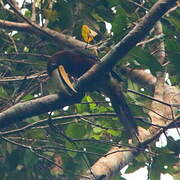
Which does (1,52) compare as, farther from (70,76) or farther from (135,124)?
(135,124)

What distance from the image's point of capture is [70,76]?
5.21m

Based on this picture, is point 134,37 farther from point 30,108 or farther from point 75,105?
point 75,105

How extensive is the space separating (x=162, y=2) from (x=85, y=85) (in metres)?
0.82

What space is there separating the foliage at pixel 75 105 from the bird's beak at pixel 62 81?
0.14m

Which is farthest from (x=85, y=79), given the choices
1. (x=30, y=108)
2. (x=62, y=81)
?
(x=62, y=81)

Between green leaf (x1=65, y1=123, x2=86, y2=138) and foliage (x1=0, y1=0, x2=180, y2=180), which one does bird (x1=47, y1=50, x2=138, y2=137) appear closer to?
foliage (x1=0, y1=0, x2=180, y2=180)

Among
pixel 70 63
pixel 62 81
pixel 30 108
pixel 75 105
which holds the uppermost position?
pixel 70 63

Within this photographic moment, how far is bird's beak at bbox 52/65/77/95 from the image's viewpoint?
11.7ft

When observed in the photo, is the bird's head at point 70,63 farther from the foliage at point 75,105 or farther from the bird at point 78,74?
the foliage at point 75,105

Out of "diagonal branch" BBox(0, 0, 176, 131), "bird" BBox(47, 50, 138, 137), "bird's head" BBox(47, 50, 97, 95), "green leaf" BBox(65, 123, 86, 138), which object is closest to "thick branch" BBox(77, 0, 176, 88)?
"diagonal branch" BBox(0, 0, 176, 131)

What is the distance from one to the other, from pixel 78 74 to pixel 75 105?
2.95 ft

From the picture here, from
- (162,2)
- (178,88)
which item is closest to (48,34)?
(178,88)

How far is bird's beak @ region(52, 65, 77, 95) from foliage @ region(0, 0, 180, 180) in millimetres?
136

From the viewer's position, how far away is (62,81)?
4301 millimetres
